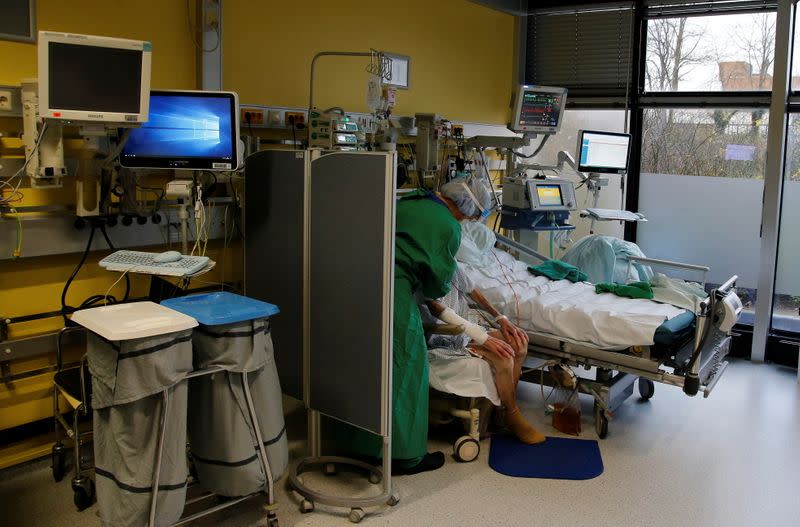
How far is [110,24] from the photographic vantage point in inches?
137

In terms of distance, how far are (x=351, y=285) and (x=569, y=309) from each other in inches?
52.0

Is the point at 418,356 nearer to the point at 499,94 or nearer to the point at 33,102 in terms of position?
the point at 33,102

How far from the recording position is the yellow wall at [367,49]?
4094mm

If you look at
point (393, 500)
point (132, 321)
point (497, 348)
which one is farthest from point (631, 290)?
point (132, 321)

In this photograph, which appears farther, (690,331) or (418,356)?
(690,331)

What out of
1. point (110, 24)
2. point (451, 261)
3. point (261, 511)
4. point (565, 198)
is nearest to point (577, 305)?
point (451, 261)

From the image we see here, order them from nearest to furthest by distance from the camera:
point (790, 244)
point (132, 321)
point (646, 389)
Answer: point (132, 321) < point (646, 389) < point (790, 244)

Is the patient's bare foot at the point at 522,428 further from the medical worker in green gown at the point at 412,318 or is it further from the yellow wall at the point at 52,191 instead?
the yellow wall at the point at 52,191

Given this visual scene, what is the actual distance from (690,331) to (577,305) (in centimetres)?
56

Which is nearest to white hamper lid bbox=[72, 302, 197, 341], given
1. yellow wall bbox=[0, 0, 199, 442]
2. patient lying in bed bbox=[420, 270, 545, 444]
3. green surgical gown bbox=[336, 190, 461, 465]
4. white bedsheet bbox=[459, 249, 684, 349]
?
yellow wall bbox=[0, 0, 199, 442]

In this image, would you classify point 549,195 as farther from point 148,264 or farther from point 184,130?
point 148,264

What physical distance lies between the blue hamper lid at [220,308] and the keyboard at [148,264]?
0.39ft

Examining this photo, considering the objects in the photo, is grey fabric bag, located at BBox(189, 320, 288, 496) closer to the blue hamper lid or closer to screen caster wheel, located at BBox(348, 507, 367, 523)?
the blue hamper lid

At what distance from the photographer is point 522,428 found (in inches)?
148
